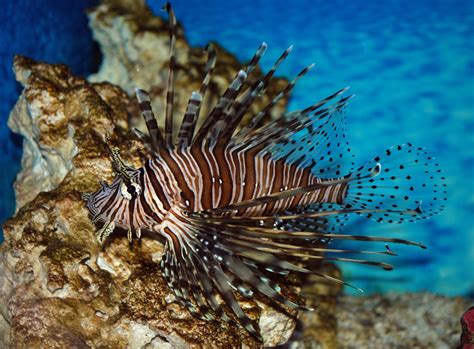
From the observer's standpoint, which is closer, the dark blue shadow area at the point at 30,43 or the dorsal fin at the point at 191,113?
the dorsal fin at the point at 191,113

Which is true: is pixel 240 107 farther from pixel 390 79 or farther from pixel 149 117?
pixel 390 79

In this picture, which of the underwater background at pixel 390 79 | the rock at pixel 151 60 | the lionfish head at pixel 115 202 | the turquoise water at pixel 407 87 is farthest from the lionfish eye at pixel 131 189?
the turquoise water at pixel 407 87

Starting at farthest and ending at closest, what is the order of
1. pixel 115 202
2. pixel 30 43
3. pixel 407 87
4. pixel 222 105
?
pixel 407 87
pixel 30 43
pixel 222 105
pixel 115 202

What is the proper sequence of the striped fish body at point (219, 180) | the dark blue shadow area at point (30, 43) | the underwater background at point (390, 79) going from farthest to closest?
the underwater background at point (390, 79), the dark blue shadow area at point (30, 43), the striped fish body at point (219, 180)

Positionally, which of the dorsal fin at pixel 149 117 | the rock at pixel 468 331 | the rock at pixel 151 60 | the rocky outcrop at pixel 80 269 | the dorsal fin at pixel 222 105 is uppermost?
the rock at pixel 151 60

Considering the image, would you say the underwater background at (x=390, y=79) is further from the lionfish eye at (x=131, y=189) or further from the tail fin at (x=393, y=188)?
the lionfish eye at (x=131, y=189)

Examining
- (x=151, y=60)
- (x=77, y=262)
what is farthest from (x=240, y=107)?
(x=151, y=60)
